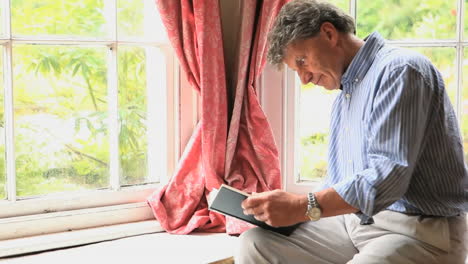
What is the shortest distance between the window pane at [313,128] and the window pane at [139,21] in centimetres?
69

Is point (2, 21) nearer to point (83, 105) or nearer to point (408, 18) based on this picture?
point (83, 105)

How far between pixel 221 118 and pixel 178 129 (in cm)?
23

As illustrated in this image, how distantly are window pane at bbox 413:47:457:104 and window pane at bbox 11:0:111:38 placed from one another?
142 cm

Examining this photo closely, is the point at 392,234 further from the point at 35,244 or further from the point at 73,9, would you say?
the point at 73,9

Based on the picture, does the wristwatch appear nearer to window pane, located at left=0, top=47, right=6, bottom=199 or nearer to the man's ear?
the man's ear

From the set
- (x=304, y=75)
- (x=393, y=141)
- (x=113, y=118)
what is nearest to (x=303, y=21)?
(x=304, y=75)

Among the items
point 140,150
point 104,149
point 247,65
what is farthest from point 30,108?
point 247,65

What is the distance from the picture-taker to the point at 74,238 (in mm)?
2277

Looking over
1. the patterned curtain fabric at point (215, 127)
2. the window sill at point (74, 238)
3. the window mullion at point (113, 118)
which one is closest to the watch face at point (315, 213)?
the patterned curtain fabric at point (215, 127)

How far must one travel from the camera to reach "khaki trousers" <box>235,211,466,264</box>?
65.1 inches

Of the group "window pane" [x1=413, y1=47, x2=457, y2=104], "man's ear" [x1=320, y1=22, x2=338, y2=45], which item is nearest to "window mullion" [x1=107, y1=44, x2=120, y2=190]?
"man's ear" [x1=320, y1=22, x2=338, y2=45]

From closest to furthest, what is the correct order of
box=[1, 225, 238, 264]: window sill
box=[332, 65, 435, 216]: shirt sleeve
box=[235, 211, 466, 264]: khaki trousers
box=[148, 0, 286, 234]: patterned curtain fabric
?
box=[332, 65, 435, 216]: shirt sleeve
box=[235, 211, 466, 264]: khaki trousers
box=[1, 225, 238, 264]: window sill
box=[148, 0, 286, 234]: patterned curtain fabric

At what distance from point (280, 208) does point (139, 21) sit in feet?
3.99

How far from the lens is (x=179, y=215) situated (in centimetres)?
246
